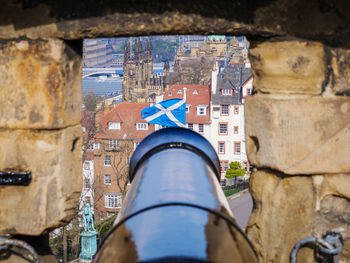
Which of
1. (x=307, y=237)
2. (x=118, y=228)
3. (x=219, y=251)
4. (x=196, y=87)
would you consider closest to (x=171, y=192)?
(x=118, y=228)

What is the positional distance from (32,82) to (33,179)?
429mm

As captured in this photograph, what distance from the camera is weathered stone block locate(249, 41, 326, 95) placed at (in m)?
2.41

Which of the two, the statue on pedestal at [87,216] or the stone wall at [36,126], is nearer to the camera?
the stone wall at [36,126]

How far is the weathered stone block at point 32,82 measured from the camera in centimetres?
240

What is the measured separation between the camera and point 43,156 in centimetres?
245

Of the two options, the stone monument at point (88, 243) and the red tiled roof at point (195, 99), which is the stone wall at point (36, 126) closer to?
the stone monument at point (88, 243)

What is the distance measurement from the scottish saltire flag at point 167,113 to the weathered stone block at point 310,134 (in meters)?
Answer: 8.55

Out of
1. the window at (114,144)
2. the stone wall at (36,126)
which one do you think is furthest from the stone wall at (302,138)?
the window at (114,144)

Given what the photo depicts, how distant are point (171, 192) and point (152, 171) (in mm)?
323

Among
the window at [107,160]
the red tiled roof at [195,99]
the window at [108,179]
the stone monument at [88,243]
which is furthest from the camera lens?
the red tiled roof at [195,99]

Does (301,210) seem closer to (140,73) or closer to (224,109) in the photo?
(224,109)

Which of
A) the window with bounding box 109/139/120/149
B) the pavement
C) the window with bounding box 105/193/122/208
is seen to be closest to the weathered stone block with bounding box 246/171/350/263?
the pavement

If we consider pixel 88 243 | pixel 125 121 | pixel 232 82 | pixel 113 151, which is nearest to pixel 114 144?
pixel 113 151

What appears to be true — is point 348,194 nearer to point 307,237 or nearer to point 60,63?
point 307,237
